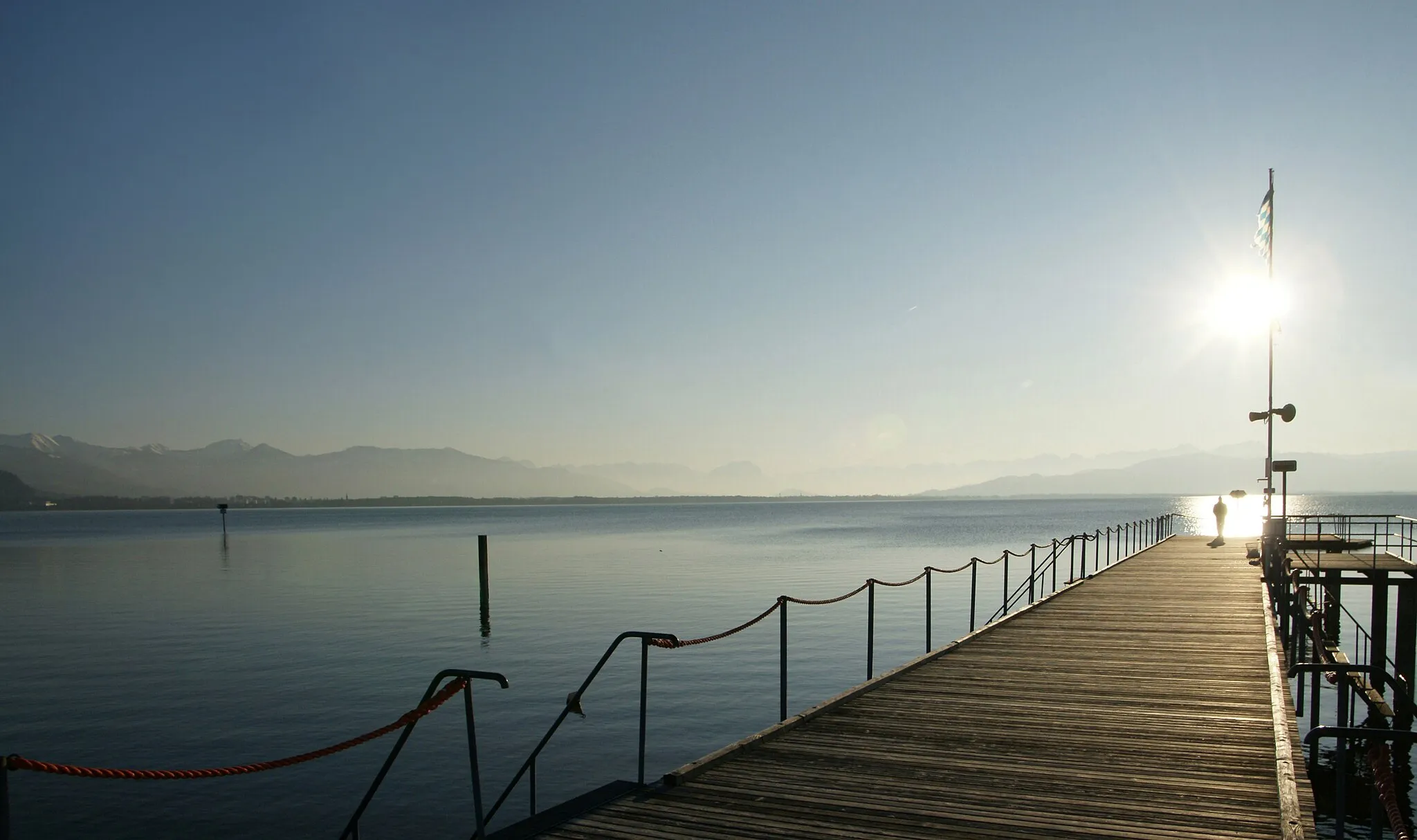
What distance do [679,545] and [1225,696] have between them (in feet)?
194

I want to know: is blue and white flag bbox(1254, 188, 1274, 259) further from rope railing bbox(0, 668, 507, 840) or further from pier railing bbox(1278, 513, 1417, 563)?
rope railing bbox(0, 668, 507, 840)

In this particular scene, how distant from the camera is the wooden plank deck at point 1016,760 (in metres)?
6.46

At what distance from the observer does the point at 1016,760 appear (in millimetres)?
7996

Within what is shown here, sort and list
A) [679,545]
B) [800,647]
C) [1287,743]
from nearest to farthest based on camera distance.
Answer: [1287,743] → [800,647] → [679,545]

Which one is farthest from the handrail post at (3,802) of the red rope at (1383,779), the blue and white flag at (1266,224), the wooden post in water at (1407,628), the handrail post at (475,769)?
the blue and white flag at (1266,224)

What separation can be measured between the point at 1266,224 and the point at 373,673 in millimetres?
25537

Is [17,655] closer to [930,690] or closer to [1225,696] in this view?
[930,690]

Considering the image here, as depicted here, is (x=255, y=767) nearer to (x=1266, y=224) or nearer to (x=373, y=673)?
(x=373, y=673)

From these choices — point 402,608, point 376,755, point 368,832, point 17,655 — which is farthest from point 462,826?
point 402,608

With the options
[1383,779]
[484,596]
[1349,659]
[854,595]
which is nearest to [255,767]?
[1383,779]

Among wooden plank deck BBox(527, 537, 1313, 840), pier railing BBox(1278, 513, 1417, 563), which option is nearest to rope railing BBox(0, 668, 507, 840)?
wooden plank deck BBox(527, 537, 1313, 840)

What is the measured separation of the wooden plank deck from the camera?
646 cm

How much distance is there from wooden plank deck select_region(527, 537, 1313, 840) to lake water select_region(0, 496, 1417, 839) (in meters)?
4.91

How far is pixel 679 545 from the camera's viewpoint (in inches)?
2712
